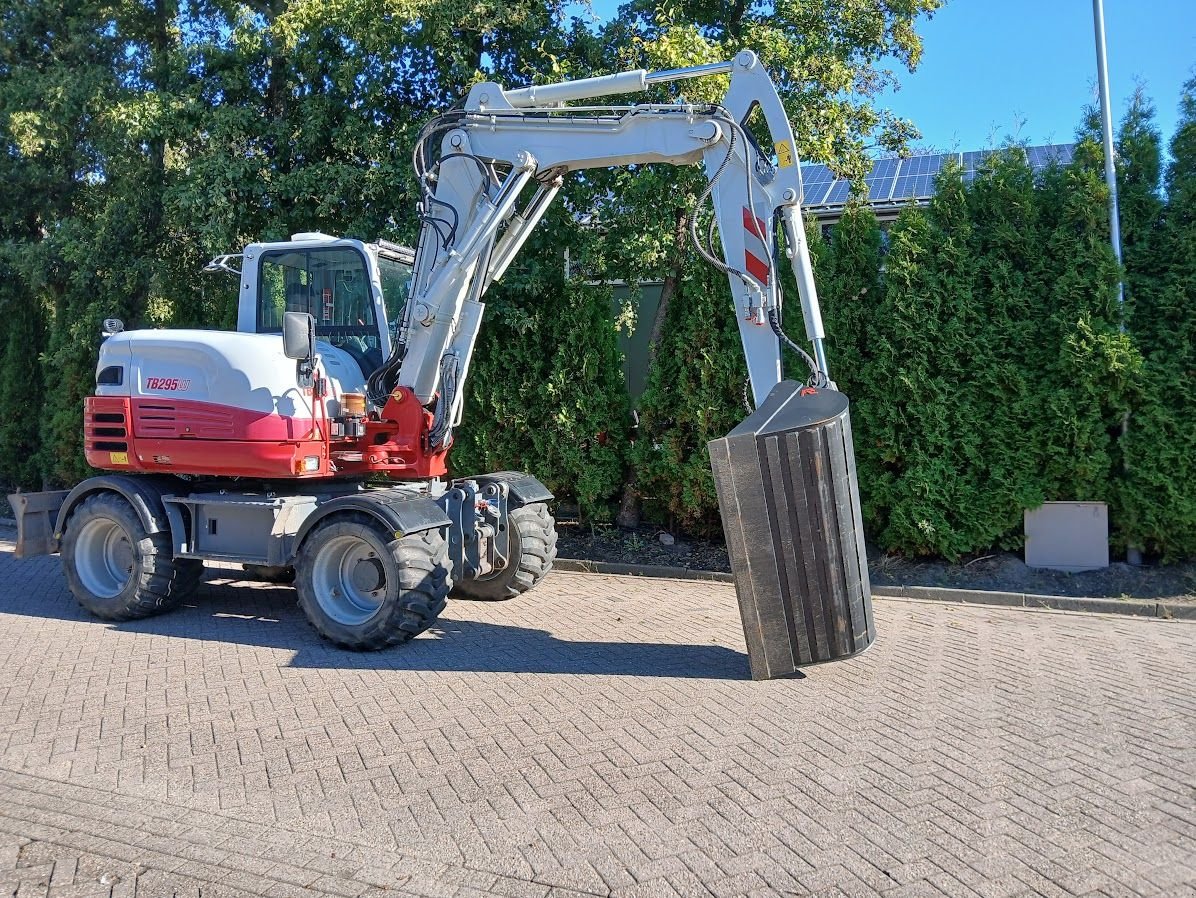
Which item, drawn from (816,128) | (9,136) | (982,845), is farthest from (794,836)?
(9,136)

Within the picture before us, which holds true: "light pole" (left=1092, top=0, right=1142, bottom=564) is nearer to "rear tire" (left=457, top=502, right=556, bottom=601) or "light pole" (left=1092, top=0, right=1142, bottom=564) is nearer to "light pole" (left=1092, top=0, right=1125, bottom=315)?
"light pole" (left=1092, top=0, right=1125, bottom=315)

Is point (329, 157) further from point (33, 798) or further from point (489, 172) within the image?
point (33, 798)

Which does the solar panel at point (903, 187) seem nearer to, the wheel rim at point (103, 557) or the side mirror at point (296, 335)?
the side mirror at point (296, 335)

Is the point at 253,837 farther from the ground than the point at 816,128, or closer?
closer

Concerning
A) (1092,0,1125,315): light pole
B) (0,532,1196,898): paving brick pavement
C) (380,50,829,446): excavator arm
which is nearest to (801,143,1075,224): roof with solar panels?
(1092,0,1125,315): light pole

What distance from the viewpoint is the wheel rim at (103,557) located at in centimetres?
762

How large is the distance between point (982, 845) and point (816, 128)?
7.92 meters

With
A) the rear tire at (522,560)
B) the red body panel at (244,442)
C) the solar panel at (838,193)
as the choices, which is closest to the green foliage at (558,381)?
the rear tire at (522,560)

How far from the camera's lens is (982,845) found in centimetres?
353

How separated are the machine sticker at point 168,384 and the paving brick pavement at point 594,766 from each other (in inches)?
78.0

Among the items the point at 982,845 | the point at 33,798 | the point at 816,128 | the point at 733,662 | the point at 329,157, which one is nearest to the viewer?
the point at 982,845

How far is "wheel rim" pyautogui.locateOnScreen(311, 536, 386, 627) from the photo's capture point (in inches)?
260

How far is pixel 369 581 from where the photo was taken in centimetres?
659

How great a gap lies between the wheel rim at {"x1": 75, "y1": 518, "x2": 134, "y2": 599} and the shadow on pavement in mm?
300
